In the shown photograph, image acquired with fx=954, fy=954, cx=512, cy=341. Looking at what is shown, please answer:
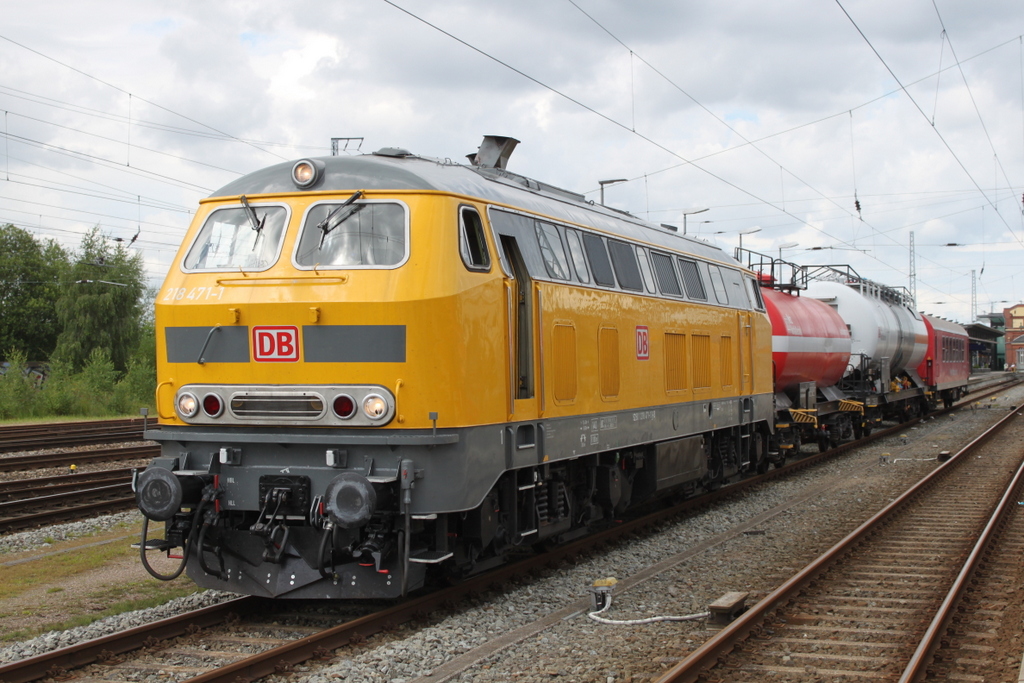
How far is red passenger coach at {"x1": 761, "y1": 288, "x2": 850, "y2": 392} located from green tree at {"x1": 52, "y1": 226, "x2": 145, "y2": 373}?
1553 inches

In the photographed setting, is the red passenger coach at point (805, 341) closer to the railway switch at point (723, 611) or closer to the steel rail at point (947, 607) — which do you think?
the steel rail at point (947, 607)

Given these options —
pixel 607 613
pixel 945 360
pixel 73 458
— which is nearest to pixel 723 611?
pixel 607 613

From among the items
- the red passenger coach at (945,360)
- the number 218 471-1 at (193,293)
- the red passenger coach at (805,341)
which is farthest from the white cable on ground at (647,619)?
the red passenger coach at (945,360)

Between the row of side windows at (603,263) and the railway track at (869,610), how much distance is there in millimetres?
3673

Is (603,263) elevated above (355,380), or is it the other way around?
(603,263)

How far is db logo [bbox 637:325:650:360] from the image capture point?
11219mm

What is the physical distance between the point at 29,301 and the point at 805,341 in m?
54.3

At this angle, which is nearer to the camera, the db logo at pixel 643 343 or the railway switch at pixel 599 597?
the railway switch at pixel 599 597

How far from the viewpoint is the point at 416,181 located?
26.4 feet

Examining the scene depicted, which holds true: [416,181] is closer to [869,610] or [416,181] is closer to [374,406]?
[374,406]

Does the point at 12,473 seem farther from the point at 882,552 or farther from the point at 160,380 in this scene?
the point at 882,552

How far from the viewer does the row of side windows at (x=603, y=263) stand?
907 cm

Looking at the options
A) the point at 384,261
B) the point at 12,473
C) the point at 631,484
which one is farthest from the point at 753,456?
the point at 12,473

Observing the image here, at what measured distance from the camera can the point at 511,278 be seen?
8648mm
